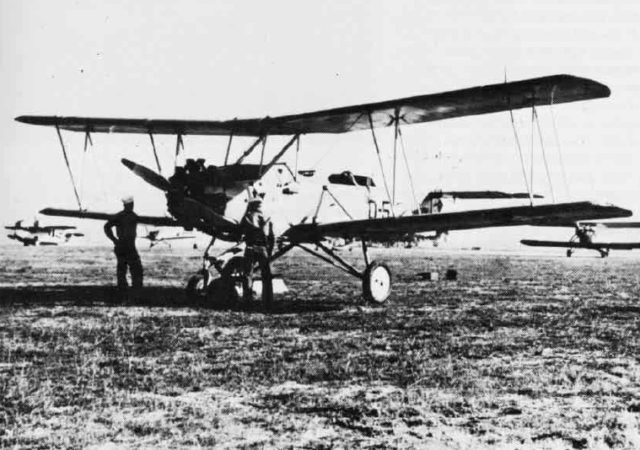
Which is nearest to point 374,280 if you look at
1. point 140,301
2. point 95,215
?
point 140,301

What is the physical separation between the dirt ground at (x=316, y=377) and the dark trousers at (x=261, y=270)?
40cm

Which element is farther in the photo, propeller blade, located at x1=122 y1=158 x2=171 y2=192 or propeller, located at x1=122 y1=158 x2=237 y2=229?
propeller blade, located at x1=122 y1=158 x2=171 y2=192

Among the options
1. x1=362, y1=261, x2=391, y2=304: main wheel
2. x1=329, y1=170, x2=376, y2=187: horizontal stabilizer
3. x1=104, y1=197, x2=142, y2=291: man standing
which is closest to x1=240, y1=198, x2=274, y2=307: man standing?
x1=362, y1=261, x2=391, y2=304: main wheel

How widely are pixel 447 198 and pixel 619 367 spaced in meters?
41.6

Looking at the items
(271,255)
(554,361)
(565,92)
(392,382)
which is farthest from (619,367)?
(271,255)

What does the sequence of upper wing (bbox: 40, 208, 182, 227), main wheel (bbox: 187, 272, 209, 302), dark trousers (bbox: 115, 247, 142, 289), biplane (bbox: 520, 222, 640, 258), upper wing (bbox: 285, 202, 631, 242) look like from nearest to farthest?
upper wing (bbox: 285, 202, 631, 242) → dark trousers (bbox: 115, 247, 142, 289) → main wheel (bbox: 187, 272, 209, 302) → upper wing (bbox: 40, 208, 182, 227) → biplane (bbox: 520, 222, 640, 258)

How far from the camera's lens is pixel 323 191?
491 inches

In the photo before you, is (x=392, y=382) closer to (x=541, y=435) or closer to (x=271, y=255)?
(x=541, y=435)

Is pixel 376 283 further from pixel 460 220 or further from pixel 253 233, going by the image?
pixel 253 233

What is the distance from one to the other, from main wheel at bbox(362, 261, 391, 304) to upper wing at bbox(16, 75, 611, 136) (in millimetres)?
2780

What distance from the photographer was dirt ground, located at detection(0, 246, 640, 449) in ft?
12.6

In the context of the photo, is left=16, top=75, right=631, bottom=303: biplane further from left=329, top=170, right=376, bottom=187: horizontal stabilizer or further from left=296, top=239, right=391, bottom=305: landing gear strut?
left=329, top=170, right=376, bottom=187: horizontal stabilizer

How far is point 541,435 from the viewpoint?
3805 millimetres

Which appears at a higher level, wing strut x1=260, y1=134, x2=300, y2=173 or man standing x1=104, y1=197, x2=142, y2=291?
wing strut x1=260, y1=134, x2=300, y2=173
